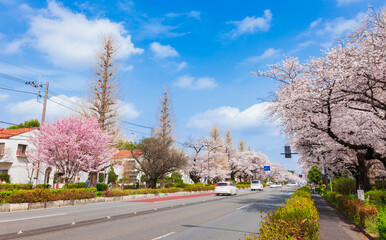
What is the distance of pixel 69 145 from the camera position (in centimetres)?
2086

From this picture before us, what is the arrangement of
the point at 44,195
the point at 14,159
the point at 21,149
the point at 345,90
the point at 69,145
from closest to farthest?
1. the point at 345,90
2. the point at 44,195
3. the point at 69,145
4. the point at 14,159
5. the point at 21,149

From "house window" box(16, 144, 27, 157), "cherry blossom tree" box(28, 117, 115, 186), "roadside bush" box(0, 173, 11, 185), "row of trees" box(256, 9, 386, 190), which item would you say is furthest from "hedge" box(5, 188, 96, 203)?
"house window" box(16, 144, 27, 157)

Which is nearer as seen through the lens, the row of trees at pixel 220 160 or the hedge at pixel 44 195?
the hedge at pixel 44 195

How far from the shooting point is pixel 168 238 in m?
7.24

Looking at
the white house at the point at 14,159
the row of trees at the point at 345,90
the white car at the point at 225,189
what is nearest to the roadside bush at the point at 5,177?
the white house at the point at 14,159

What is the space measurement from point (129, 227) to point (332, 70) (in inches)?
411

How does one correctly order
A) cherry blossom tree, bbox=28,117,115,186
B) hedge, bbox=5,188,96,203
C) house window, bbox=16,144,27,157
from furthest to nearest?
1. house window, bbox=16,144,27,157
2. cherry blossom tree, bbox=28,117,115,186
3. hedge, bbox=5,188,96,203

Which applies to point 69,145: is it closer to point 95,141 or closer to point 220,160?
point 95,141

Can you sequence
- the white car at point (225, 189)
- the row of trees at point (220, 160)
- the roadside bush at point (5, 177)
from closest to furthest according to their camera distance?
the white car at point (225, 189)
the roadside bush at point (5, 177)
the row of trees at point (220, 160)

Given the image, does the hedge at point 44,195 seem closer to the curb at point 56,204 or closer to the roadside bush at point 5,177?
the curb at point 56,204

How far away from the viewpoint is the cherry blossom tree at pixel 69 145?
20906 millimetres

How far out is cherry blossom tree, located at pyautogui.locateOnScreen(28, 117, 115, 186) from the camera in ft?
68.6

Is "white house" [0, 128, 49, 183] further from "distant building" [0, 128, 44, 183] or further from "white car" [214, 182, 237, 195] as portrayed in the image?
"white car" [214, 182, 237, 195]

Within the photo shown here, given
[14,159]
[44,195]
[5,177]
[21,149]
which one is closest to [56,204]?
[44,195]
